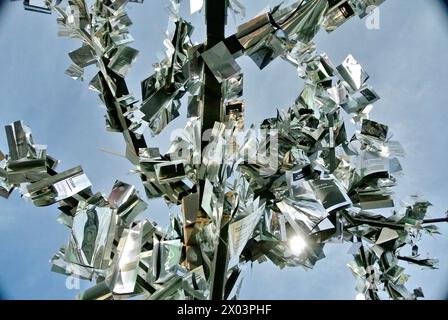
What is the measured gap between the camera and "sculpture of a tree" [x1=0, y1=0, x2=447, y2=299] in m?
0.51

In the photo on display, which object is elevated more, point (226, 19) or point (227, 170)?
point (226, 19)

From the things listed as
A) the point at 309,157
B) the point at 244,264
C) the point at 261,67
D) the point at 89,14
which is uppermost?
the point at 89,14

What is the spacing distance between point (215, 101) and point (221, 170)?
0.10 meters

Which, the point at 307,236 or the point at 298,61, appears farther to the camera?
the point at 298,61

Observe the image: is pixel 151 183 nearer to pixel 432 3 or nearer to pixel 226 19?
pixel 226 19

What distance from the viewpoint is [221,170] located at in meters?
0.53

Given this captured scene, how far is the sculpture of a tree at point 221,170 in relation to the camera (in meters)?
0.51

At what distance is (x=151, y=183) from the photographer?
1.94 ft

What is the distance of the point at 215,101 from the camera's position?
56cm

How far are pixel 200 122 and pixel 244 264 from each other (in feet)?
0.71

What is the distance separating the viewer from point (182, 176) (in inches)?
22.6

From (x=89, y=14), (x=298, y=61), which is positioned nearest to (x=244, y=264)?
(x=298, y=61)

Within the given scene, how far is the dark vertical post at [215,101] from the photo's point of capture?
511mm

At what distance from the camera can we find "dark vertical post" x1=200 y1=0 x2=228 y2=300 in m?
0.51
